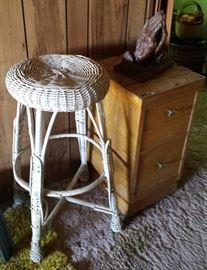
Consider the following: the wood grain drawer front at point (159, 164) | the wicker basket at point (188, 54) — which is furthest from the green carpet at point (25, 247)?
the wicker basket at point (188, 54)

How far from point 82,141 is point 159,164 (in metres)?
0.34

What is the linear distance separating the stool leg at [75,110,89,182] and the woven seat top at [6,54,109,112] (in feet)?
0.83

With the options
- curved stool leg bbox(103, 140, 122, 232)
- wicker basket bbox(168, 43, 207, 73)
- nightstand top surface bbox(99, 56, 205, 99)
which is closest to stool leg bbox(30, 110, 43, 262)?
curved stool leg bbox(103, 140, 122, 232)

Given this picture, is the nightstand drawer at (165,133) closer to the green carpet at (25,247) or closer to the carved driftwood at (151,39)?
the carved driftwood at (151,39)

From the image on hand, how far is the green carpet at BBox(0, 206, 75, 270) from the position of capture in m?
1.20

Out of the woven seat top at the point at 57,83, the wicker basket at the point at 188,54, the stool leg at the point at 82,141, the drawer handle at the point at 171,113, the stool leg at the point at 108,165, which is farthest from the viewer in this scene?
the wicker basket at the point at 188,54

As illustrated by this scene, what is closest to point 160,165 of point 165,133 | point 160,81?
point 165,133

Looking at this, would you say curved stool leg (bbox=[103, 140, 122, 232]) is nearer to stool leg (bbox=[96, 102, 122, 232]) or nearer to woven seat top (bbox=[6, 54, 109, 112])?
stool leg (bbox=[96, 102, 122, 232])

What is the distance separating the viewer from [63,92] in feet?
3.01

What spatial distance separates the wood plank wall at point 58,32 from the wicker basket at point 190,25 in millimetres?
1255

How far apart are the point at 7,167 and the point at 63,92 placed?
0.64 metres

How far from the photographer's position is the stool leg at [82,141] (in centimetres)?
132

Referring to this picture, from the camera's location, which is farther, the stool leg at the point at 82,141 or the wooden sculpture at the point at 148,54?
the stool leg at the point at 82,141

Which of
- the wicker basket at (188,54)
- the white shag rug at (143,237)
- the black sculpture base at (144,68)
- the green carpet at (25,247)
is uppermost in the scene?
the black sculpture base at (144,68)
